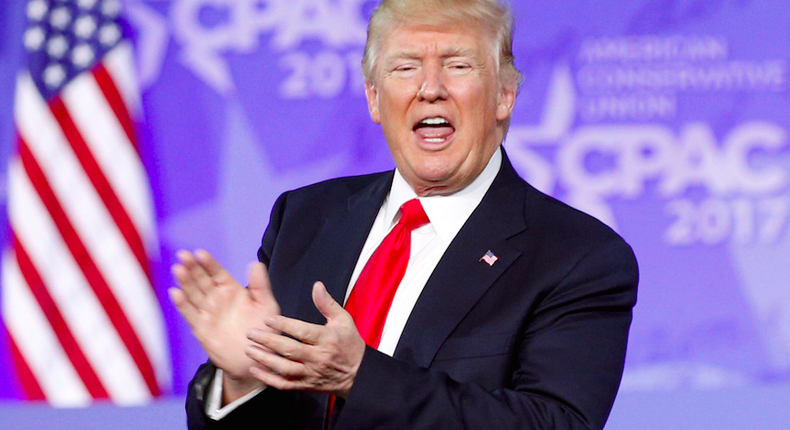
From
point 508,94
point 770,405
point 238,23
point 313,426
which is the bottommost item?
point 770,405

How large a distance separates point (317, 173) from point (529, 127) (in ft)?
2.37

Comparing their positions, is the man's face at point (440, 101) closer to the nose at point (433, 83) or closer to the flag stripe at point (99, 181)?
the nose at point (433, 83)

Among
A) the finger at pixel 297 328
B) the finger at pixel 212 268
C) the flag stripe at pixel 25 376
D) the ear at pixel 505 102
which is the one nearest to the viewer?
the finger at pixel 297 328

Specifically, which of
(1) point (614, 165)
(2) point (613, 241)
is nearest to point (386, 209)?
(2) point (613, 241)

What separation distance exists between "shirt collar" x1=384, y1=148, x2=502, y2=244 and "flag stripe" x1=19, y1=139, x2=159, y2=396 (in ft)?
5.47

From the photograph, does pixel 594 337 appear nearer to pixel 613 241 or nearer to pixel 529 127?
pixel 613 241

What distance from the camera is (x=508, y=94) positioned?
1.65 metres

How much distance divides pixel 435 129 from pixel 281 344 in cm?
61

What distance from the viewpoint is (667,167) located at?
3174 millimetres

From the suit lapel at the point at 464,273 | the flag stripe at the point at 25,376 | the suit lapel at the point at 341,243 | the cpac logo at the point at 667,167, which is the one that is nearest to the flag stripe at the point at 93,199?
the flag stripe at the point at 25,376

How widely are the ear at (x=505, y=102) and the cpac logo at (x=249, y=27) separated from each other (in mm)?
1485

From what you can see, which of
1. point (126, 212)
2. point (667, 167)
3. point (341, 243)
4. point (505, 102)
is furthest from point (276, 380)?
point (667, 167)

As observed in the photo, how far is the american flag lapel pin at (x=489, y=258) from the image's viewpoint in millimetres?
1450

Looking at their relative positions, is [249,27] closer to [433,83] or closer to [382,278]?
[433,83]
